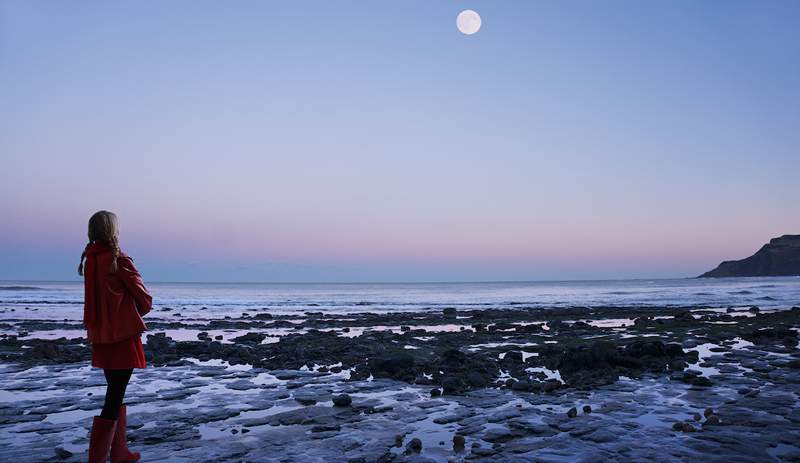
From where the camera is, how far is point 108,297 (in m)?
6.82

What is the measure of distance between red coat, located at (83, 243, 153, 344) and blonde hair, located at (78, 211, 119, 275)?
0.23 feet

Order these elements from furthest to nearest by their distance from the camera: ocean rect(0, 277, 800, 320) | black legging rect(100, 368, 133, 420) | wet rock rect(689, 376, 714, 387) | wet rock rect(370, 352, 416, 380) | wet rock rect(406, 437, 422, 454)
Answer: ocean rect(0, 277, 800, 320) < wet rock rect(370, 352, 416, 380) < wet rock rect(689, 376, 714, 387) < wet rock rect(406, 437, 422, 454) < black legging rect(100, 368, 133, 420)

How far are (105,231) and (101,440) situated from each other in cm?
268

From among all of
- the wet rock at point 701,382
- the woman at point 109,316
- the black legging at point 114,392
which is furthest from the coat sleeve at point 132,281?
the wet rock at point 701,382

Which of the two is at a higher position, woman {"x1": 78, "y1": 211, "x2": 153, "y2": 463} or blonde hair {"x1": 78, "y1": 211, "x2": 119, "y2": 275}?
blonde hair {"x1": 78, "y1": 211, "x2": 119, "y2": 275}

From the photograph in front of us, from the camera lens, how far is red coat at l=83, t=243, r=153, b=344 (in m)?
6.79

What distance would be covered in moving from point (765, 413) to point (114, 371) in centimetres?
1104

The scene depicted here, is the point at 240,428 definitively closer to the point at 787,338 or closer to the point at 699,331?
the point at 787,338

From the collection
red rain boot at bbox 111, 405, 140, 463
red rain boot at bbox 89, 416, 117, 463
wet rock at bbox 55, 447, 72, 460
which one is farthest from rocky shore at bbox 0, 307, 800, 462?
red rain boot at bbox 89, 416, 117, 463

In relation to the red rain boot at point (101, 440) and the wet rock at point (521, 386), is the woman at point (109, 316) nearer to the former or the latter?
the red rain boot at point (101, 440)

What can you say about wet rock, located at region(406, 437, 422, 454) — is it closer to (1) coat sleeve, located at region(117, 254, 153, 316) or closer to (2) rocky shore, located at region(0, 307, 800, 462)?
(2) rocky shore, located at region(0, 307, 800, 462)

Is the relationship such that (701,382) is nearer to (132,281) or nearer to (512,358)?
(512,358)

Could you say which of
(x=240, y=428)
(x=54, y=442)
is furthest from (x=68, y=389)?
(x=240, y=428)

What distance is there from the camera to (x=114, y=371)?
684 centimetres
